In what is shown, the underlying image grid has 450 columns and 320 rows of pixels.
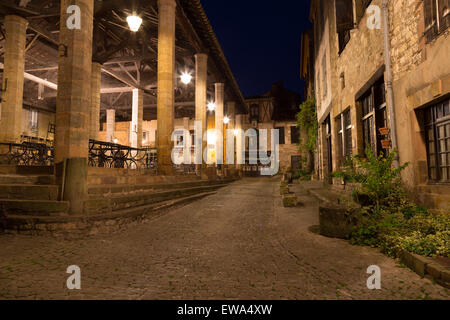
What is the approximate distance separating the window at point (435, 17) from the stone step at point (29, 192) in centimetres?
727

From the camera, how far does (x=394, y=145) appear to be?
210 inches

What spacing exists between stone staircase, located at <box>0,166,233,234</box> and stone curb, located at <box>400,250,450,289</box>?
16.1 feet

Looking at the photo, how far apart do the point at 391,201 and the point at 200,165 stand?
9.10 metres

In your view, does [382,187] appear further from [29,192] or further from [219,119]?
[219,119]

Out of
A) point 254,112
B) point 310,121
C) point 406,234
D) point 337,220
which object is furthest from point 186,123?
→ point 406,234

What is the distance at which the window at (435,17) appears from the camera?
4090 mm

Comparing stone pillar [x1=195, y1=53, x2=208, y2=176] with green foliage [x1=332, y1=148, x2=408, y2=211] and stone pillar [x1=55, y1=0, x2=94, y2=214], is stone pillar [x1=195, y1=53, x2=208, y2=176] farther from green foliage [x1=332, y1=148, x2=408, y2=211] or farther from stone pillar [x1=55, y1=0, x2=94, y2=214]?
green foliage [x1=332, y1=148, x2=408, y2=211]

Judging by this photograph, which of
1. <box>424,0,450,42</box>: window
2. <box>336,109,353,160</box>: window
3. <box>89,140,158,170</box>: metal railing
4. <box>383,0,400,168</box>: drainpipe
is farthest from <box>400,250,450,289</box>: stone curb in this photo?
<box>89,140,158,170</box>: metal railing

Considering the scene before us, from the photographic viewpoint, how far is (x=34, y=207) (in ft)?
15.8

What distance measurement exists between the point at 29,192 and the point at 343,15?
433 inches

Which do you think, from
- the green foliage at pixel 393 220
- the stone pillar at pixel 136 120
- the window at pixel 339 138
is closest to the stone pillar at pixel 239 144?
the stone pillar at pixel 136 120

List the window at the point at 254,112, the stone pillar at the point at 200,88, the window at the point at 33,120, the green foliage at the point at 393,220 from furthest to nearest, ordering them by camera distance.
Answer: the window at the point at 254,112 < the window at the point at 33,120 < the stone pillar at the point at 200,88 < the green foliage at the point at 393,220

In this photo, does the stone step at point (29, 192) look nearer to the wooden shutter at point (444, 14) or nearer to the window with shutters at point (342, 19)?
the wooden shutter at point (444, 14)

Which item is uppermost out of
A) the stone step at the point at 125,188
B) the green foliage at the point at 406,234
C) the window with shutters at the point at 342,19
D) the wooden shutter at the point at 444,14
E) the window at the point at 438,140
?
the window with shutters at the point at 342,19
